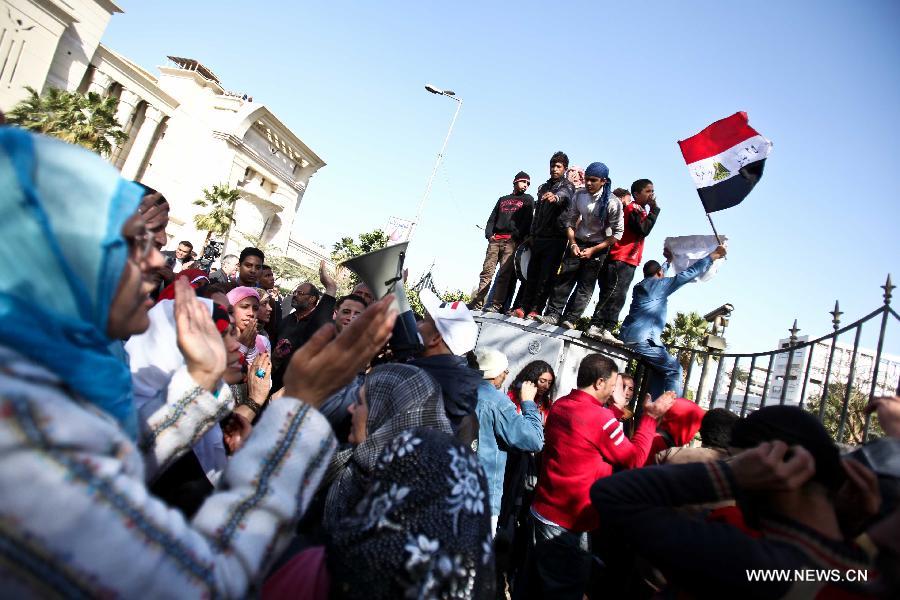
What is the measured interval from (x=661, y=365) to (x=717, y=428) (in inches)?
108

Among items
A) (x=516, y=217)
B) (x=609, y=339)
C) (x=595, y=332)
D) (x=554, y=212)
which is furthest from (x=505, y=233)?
(x=609, y=339)

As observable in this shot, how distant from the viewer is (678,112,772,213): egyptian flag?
5.33 m

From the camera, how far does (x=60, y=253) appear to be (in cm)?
89

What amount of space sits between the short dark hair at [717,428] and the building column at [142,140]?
5395 centimetres

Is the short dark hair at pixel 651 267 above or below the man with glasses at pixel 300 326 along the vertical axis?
above

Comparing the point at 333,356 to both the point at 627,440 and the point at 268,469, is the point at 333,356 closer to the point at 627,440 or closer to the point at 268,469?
the point at 268,469

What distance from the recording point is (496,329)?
7.02m

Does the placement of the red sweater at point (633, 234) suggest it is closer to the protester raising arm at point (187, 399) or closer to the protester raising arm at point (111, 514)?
the protester raising arm at point (187, 399)

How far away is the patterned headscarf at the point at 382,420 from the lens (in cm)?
191

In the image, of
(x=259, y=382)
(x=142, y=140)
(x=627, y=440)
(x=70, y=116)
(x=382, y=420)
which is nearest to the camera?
(x=382, y=420)

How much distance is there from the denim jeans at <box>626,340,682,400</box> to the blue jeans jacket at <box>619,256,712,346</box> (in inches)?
2.8

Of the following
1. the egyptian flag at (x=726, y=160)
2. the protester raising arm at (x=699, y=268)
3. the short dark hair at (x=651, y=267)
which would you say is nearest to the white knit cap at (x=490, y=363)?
the protester raising arm at (x=699, y=268)

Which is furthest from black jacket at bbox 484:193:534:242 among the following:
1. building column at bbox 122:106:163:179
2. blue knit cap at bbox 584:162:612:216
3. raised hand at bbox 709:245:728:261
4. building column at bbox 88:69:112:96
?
building column at bbox 122:106:163:179
